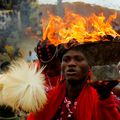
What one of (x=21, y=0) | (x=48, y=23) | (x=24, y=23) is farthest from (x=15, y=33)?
(x=48, y=23)

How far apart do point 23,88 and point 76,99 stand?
504mm

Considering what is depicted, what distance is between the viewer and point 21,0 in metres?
22.4

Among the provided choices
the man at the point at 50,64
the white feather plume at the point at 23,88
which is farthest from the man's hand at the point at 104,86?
the man at the point at 50,64

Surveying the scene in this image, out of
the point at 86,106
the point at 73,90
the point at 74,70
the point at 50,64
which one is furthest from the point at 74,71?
the point at 50,64

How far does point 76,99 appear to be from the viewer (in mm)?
3732

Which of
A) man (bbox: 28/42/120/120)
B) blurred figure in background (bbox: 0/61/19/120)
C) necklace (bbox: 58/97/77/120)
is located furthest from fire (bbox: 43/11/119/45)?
blurred figure in background (bbox: 0/61/19/120)

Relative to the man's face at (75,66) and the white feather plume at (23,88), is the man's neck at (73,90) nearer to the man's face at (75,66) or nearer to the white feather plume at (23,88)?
the man's face at (75,66)

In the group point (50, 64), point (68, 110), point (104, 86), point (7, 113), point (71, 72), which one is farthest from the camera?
point (50, 64)

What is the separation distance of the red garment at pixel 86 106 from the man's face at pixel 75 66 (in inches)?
6.4

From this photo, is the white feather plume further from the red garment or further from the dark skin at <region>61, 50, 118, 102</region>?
the dark skin at <region>61, 50, 118, 102</region>

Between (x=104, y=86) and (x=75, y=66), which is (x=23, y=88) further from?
(x=104, y=86)

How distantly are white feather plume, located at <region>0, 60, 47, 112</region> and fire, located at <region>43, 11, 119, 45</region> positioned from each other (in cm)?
38

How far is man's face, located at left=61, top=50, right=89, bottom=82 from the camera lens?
3609mm

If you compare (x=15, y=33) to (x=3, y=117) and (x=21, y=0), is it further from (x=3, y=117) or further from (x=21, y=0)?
(x=3, y=117)
